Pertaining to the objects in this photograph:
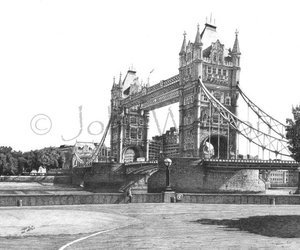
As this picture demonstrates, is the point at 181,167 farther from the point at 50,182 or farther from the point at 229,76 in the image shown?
the point at 50,182

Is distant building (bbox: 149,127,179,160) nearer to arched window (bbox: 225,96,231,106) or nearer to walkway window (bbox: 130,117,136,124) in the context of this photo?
walkway window (bbox: 130,117,136,124)

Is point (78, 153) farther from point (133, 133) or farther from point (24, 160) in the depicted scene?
point (133, 133)

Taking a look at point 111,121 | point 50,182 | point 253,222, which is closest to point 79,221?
point 253,222

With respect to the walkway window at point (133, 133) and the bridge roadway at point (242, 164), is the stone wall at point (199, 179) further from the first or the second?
the walkway window at point (133, 133)

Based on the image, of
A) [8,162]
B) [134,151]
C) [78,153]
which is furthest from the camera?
[78,153]

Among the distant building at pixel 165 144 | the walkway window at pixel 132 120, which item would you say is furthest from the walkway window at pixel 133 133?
the distant building at pixel 165 144

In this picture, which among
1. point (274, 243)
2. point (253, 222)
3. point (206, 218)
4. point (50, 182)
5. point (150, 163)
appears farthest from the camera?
point (50, 182)

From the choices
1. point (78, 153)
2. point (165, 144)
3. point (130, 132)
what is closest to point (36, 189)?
point (130, 132)
